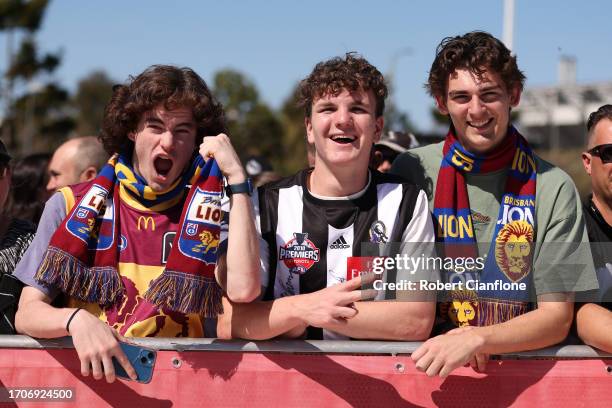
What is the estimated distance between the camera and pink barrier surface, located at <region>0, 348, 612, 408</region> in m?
3.16

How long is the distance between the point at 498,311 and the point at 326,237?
0.80 meters

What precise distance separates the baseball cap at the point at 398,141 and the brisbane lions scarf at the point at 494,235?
1.85 metres

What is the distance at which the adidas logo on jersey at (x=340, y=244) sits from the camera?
131 inches

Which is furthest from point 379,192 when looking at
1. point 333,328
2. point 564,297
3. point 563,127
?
point 563,127

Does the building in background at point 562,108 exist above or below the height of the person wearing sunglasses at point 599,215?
above

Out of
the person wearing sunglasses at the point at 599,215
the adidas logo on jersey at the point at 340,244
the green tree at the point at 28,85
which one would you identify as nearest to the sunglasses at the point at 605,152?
the person wearing sunglasses at the point at 599,215

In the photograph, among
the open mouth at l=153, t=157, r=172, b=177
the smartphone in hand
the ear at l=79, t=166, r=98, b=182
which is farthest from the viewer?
the ear at l=79, t=166, r=98, b=182

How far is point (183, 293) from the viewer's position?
3.17 metres

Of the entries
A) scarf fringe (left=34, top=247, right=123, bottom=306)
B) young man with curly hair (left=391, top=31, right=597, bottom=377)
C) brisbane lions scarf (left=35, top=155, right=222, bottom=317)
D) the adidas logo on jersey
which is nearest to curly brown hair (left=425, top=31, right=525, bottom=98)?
young man with curly hair (left=391, top=31, right=597, bottom=377)

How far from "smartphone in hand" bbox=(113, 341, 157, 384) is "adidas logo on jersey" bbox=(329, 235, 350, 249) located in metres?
0.88

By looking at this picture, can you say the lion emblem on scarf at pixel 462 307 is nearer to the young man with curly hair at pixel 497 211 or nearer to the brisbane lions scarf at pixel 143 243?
the young man with curly hair at pixel 497 211

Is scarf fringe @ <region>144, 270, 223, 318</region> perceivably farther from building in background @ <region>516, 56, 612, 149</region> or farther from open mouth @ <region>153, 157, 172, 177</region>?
building in background @ <region>516, 56, 612, 149</region>

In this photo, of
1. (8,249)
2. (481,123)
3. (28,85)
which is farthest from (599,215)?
(28,85)

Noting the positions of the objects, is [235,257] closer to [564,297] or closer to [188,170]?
[188,170]
